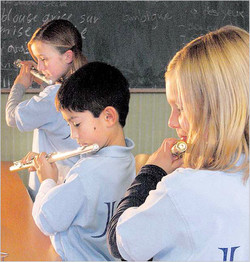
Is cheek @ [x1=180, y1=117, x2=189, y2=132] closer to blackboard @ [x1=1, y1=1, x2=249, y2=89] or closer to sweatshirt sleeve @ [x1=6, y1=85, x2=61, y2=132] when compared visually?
sweatshirt sleeve @ [x1=6, y1=85, x2=61, y2=132]

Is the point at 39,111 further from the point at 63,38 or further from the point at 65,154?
the point at 65,154

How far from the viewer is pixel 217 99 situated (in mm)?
810

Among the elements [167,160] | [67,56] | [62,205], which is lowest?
[62,205]

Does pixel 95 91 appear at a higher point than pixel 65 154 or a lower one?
higher

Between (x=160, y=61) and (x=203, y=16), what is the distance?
14.5 inches

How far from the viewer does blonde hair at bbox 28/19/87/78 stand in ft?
6.10

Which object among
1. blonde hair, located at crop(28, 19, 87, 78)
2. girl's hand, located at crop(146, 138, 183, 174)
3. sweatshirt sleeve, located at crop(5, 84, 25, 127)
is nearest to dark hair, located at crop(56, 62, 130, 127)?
girl's hand, located at crop(146, 138, 183, 174)

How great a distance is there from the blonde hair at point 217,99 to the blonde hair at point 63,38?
3.42 feet

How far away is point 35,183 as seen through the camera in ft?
6.43

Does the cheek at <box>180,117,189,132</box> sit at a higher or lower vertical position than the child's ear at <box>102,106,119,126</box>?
higher

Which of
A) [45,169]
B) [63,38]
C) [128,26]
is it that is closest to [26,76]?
[63,38]

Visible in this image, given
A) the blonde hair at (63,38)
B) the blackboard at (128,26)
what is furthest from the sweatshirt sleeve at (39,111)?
the blackboard at (128,26)

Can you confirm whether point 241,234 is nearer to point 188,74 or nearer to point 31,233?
point 188,74

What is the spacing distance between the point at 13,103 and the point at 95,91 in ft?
2.64
